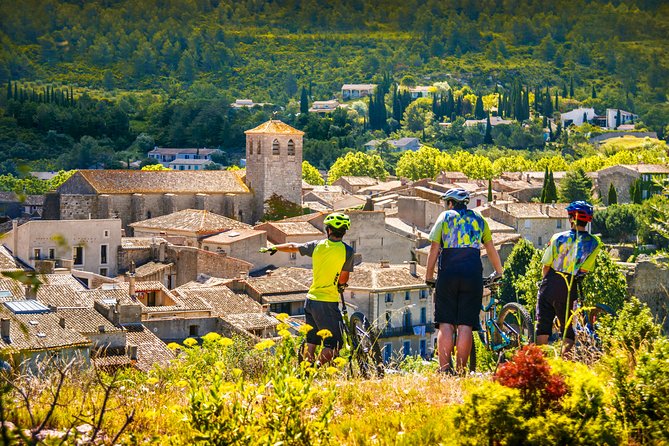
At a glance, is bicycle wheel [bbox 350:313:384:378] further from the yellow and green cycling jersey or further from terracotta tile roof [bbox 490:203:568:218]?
terracotta tile roof [bbox 490:203:568:218]

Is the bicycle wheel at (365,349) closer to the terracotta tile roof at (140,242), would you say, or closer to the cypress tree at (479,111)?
the terracotta tile roof at (140,242)

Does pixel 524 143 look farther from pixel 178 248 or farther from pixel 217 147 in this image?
pixel 178 248

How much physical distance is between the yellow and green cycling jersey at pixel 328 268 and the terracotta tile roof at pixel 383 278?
2698cm

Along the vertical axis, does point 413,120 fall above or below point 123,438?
below

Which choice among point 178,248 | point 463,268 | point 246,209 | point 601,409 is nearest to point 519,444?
point 601,409

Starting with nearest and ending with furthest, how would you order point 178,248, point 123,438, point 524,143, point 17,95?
point 123,438 → point 178,248 → point 17,95 → point 524,143

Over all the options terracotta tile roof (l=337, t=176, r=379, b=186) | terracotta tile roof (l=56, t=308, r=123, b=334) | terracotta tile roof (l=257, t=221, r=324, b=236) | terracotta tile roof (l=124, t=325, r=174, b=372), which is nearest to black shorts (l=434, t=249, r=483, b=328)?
terracotta tile roof (l=124, t=325, r=174, b=372)

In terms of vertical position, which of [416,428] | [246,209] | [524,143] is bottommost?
[524,143]

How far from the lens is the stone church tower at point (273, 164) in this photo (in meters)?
52.3

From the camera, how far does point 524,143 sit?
137 meters

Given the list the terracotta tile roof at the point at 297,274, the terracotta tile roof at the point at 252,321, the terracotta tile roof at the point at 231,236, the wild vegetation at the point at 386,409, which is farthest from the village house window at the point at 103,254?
the wild vegetation at the point at 386,409

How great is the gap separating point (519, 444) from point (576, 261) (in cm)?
341

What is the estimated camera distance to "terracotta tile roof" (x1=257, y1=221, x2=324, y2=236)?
43281 millimetres

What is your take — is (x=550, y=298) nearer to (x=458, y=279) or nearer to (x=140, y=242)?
(x=458, y=279)
